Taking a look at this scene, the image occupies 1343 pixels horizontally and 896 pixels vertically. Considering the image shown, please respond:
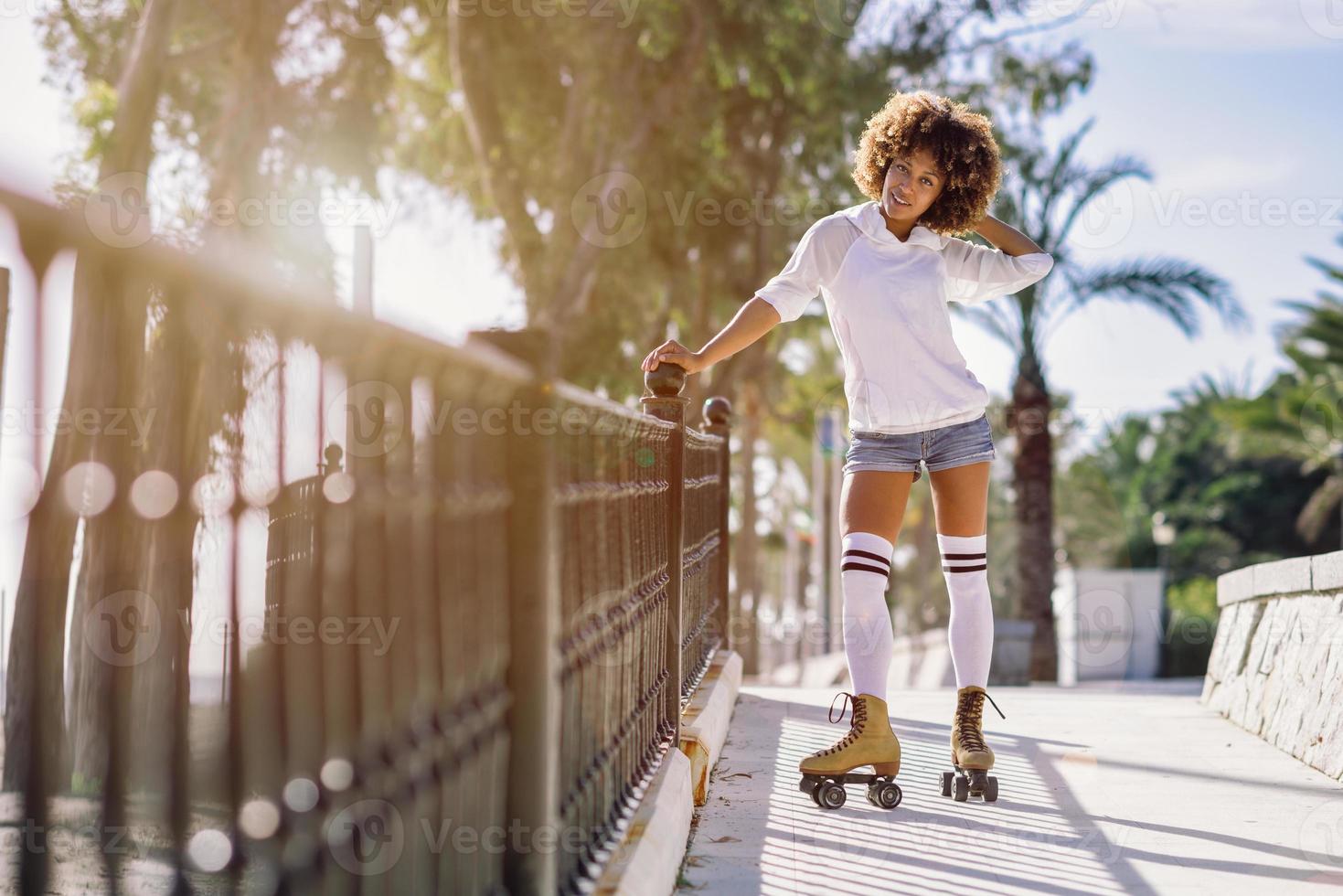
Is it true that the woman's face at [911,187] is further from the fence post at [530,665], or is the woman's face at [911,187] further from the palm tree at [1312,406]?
the palm tree at [1312,406]

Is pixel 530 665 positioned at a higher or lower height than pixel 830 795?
higher

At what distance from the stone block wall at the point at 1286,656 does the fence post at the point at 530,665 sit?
3406 millimetres

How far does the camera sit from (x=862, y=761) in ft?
13.2

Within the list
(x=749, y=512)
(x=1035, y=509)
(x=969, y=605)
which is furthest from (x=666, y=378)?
(x=749, y=512)

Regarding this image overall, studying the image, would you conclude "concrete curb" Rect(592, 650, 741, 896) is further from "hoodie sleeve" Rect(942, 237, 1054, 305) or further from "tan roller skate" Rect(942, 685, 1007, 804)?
"hoodie sleeve" Rect(942, 237, 1054, 305)

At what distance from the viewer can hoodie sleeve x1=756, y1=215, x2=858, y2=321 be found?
13.7 ft

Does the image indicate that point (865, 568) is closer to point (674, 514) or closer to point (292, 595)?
point (674, 514)

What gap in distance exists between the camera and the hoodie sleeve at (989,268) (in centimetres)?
428

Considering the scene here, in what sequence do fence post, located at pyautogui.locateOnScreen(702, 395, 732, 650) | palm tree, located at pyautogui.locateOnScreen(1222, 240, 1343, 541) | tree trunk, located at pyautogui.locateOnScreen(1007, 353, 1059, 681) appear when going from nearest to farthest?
fence post, located at pyautogui.locateOnScreen(702, 395, 732, 650) → tree trunk, located at pyautogui.locateOnScreen(1007, 353, 1059, 681) → palm tree, located at pyautogui.locateOnScreen(1222, 240, 1343, 541)

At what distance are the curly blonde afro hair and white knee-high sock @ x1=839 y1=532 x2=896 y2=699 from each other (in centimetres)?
106

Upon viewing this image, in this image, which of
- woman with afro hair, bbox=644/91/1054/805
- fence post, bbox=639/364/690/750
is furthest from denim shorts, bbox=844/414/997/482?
fence post, bbox=639/364/690/750

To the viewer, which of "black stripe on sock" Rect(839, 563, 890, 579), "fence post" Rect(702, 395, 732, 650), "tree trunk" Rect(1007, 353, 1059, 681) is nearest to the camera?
"black stripe on sock" Rect(839, 563, 890, 579)

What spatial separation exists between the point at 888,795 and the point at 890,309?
4.86ft

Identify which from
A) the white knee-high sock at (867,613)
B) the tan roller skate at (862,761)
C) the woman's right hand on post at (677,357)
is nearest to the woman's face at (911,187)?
the woman's right hand on post at (677,357)
